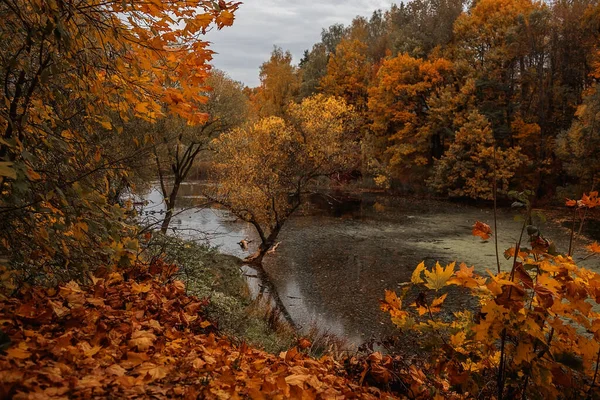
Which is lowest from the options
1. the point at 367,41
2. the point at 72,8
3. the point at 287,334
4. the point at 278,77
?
the point at 287,334

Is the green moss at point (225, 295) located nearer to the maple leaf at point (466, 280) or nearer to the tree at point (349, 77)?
the maple leaf at point (466, 280)

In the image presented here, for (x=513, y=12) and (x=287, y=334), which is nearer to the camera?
(x=287, y=334)

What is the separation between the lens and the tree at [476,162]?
2925cm

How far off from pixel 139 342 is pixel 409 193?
36625mm

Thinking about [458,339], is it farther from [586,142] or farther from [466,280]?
[586,142]

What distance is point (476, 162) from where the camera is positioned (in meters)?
30.5

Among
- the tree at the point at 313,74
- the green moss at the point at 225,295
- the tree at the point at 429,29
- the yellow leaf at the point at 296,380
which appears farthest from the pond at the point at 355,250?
the tree at the point at 313,74

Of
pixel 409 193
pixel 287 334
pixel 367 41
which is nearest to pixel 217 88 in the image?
pixel 287 334

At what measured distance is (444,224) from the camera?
81.0ft

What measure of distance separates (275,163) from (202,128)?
4.41 metres

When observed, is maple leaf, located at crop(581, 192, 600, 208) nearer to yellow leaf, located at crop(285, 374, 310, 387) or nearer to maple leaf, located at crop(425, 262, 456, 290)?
maple leaf, located at crop(425, 262, 456, 290)

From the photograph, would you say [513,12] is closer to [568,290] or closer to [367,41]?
[367,41]

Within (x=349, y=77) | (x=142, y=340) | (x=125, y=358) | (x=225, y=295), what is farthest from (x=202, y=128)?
(x=349, y=77)

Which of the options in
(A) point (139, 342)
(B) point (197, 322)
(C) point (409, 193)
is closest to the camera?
(A) point (139, 342)
